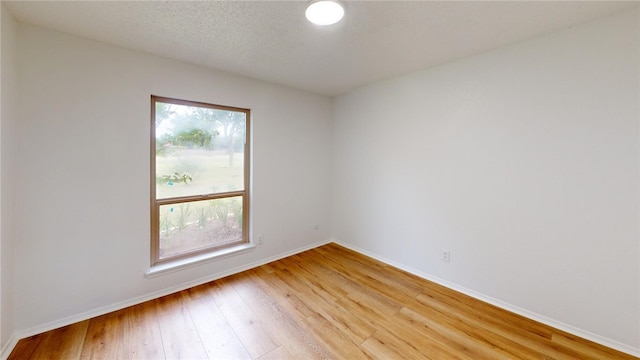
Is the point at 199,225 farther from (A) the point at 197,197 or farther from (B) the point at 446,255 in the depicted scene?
(B) the point at 446,255

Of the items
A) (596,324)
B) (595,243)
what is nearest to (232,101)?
(595,243)

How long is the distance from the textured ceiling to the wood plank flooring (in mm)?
2466

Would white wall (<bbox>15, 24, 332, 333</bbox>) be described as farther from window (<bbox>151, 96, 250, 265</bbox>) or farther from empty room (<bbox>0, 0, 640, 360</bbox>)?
window (<bbox>151, 96, 250, 265</bbox>)

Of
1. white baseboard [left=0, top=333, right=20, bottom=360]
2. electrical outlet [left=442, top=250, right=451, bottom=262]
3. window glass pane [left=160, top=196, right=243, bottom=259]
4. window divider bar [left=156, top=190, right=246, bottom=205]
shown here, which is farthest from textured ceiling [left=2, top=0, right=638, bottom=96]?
white baseboard [left=0, top=333, right=20, bottom=360]

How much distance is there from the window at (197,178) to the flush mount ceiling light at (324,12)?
1.69m

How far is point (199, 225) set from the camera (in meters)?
2.87

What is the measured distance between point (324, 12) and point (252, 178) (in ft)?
6.95

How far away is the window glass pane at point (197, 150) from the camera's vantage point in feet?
8.41

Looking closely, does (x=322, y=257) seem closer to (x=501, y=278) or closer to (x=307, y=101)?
(x=501, y=278)

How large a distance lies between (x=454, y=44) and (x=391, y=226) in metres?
2.18

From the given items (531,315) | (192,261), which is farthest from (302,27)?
(531,315)

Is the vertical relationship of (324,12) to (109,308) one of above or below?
above

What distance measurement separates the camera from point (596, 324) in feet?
6.24

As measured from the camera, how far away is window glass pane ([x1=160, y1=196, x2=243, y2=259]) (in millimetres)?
2654
